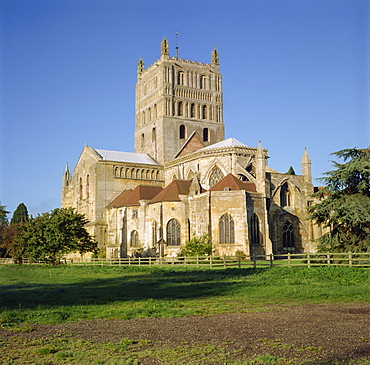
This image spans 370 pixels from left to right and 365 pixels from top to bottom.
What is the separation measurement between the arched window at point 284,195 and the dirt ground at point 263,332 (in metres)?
42.1

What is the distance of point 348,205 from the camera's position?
2973 centimetres

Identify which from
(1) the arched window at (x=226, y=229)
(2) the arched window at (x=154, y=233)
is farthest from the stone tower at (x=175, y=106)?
(1) the arched window at (x=226, y=229)

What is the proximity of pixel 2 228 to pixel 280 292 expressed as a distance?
67618mm

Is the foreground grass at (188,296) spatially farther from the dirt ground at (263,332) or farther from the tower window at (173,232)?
the tower window at (173,232)

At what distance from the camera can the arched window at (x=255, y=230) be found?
48.1 meters

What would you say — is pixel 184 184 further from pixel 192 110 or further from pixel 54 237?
pixel 192 110

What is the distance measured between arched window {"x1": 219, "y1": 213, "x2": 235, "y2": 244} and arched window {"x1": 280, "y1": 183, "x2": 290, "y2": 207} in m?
10.8

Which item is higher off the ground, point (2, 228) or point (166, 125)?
point (166, 125)

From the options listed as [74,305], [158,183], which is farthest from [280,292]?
[158,183]

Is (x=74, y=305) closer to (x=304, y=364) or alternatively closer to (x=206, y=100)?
(x=304, y=364)

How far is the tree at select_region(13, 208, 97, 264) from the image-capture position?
151ft

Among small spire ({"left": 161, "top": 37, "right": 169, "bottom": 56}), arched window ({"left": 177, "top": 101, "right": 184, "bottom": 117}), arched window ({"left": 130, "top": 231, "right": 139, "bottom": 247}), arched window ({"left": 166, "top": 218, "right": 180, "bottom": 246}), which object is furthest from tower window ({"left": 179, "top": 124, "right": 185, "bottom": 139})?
arched window ({"left": 166, "top": 218, "right": 180, "bottom": 246})

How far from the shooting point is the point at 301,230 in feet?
180

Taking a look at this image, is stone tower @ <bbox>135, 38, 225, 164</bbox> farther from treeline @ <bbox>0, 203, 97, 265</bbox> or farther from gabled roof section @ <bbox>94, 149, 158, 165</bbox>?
treeline @ <bbox>0, 203, 97, 265</bbox>
